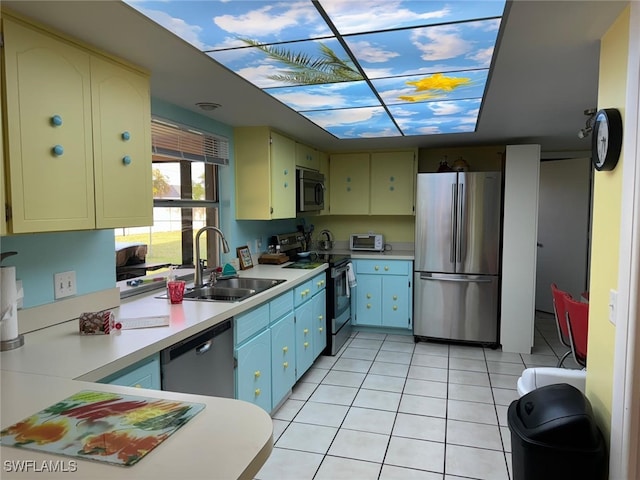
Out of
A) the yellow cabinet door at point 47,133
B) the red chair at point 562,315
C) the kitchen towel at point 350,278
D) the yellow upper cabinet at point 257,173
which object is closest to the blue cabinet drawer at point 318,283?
the kitchen towel at point 350,278

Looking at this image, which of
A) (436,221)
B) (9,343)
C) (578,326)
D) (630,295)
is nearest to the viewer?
(630,295)

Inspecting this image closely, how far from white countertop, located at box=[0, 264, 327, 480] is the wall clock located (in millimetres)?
1662

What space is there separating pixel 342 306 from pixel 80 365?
3.20 meters

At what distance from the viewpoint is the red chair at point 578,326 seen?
9.34ft

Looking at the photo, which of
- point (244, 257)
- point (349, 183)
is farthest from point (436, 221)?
point (244, 257)

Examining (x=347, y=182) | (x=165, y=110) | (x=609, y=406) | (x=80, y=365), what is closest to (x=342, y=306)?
(x=347, y=182)

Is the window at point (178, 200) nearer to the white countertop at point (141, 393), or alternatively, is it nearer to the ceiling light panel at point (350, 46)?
the white countertop at point (141, 393)

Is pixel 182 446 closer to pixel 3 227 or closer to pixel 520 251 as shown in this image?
pixel 3 227

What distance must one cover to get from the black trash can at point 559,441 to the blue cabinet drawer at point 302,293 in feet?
5.86

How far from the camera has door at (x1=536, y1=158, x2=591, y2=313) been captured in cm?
522

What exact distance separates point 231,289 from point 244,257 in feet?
2.59

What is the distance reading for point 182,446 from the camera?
989 mm

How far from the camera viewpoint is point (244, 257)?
382 cm

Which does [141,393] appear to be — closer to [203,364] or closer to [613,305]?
[203,364]
